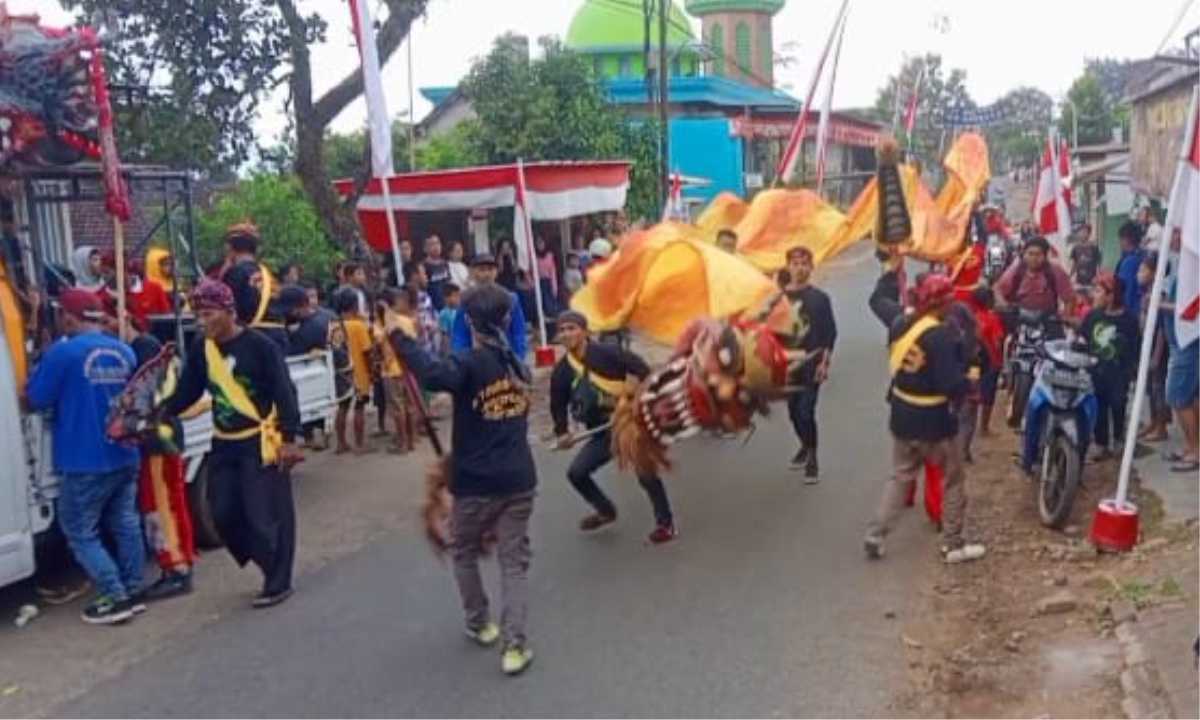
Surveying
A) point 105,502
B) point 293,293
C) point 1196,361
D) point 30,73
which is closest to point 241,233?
point 293,293

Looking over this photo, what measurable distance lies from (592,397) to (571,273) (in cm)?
1169

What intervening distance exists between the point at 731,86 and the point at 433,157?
1559 cm

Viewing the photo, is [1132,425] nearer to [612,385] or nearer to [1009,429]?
[612,385]

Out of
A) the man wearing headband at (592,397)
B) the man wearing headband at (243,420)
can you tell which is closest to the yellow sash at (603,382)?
the man wearing headband at (592,397)

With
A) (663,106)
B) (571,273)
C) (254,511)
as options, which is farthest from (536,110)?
(254,511)

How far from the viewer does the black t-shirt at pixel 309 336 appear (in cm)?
1021

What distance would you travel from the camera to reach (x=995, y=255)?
1984cm

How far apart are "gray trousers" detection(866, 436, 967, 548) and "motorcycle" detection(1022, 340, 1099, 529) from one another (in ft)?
2.58

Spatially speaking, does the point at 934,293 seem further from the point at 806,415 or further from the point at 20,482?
the point at 20,482

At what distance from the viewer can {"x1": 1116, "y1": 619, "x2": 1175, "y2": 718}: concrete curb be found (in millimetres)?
5312

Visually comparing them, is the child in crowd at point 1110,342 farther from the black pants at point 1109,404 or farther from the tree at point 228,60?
the tree at point 228,60

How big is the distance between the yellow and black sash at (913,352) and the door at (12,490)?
15.6ft

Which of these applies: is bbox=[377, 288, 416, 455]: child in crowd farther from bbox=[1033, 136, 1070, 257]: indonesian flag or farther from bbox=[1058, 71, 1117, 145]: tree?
bbox=[1058, 71, 1117, 145]: tree

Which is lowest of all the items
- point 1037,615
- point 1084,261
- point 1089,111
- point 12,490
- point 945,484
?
point 1037,615
